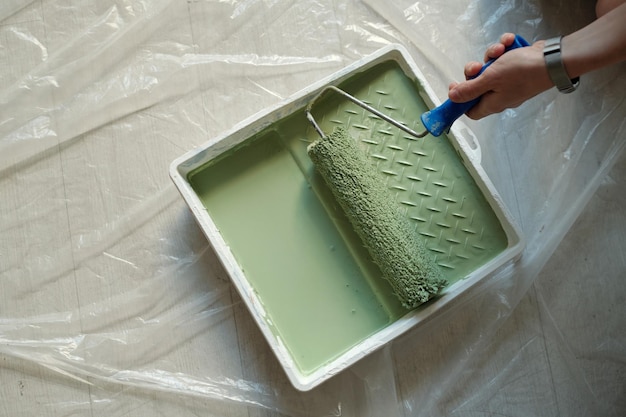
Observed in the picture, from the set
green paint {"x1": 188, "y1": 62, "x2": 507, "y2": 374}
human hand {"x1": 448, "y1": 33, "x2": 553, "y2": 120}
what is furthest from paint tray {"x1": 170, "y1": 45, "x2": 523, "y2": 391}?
human hand {"x1": 448, "y1": 33, "x2": 553, "y2": 120}

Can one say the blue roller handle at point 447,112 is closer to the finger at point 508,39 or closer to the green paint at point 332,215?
the finger at point 508,39

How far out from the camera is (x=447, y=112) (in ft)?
2.05

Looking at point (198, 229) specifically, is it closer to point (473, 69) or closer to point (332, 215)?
point (332, 215)

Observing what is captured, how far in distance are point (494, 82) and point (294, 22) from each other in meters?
0.33

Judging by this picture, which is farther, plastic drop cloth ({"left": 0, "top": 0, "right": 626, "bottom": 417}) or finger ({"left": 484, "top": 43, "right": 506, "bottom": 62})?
plastic drop cloth ({"left": 0, "top": 0, "right": 626, "bottom": 417})

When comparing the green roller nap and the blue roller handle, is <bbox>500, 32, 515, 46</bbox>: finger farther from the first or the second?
the green roller nap

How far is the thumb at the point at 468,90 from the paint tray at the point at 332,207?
11 centimetres

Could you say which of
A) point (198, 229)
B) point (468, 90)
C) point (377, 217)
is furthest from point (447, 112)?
point (198, 229)

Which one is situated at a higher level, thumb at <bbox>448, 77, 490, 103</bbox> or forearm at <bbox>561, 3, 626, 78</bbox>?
thumb at <bbox>448, 77, 490, 103</bbox>

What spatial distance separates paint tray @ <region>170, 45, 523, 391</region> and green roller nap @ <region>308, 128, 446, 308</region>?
4cm

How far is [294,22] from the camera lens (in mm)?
808

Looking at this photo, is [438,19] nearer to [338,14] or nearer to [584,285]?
[338,14]

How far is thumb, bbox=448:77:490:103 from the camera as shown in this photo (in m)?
0.60

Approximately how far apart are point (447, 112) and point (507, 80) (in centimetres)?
7
